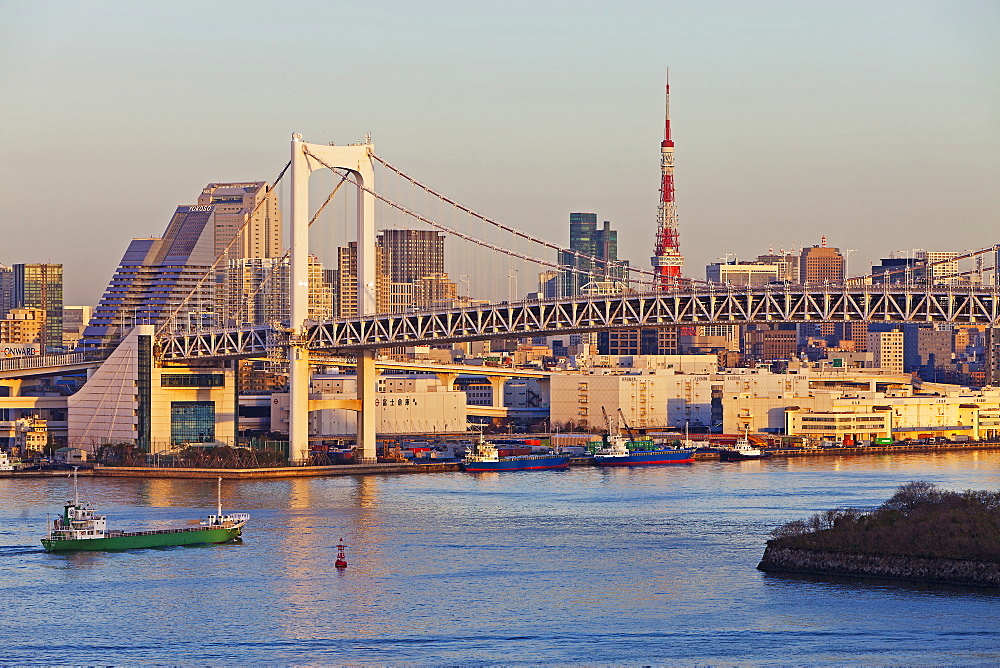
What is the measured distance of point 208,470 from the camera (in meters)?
33.8

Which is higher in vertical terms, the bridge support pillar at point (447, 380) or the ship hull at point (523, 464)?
the bridge support pillar at point (447, 380)

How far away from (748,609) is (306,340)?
16.2 meters

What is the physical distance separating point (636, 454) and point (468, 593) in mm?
20545

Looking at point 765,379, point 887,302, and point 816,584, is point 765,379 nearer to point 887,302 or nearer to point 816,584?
point 887,302

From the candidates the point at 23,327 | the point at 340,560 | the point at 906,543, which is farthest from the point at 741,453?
the point at 23,327

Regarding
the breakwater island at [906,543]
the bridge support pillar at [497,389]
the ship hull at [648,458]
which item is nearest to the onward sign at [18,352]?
the bridge support pillar at [497,389]

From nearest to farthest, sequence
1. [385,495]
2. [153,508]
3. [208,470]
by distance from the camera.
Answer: [153,508], [385,495], [208,470]

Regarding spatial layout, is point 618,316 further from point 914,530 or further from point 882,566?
point 882,566

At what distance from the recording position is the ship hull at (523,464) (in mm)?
37000

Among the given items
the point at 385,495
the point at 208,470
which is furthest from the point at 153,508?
the point at 208,470

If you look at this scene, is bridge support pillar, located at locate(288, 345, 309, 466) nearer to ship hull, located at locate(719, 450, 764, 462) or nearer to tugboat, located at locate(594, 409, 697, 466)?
tugboat, located at locate(594, 409, 697, 466)

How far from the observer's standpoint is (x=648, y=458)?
40.0 metres

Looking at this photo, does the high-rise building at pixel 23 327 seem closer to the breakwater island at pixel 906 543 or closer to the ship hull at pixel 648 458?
the ship hull at pixel 648 458

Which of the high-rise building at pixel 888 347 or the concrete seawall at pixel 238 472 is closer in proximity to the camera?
the concrete seawall at pixel 238 472
